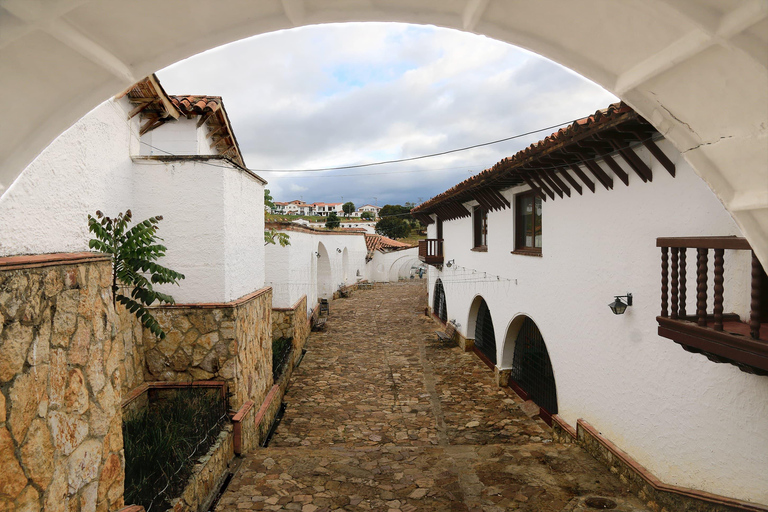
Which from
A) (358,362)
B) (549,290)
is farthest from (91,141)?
(358,362)

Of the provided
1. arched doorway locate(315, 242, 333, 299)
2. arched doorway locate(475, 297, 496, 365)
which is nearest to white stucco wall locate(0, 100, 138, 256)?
arched doorway locate(475, 297, 496, 365)

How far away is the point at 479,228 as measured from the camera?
13.2m

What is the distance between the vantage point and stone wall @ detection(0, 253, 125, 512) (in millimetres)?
2771

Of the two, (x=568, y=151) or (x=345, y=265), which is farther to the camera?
(x=345, y=265)

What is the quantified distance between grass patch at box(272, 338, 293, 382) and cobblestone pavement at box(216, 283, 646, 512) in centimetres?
69

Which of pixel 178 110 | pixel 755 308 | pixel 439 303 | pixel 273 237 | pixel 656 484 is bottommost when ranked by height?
pixel 656 484

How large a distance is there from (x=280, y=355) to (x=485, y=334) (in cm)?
605

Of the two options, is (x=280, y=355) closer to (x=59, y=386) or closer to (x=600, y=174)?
(x=59, y=386)

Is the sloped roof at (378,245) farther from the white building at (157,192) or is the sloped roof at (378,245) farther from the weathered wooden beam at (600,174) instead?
the weathered wooden beam at (600,174)

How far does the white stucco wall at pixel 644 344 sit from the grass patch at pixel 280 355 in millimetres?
5540

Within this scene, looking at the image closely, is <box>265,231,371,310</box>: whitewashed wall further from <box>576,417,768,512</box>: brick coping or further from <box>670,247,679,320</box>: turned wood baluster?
<box>670,247,679,320</box>: turned wood baluster

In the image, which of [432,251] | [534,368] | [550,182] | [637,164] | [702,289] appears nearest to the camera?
[702,289]

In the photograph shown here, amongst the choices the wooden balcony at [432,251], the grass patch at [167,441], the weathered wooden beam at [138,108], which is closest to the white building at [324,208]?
the wooden balcony at [432,251]

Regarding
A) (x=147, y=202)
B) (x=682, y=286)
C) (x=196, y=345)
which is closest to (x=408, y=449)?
(x=196, y=345)
